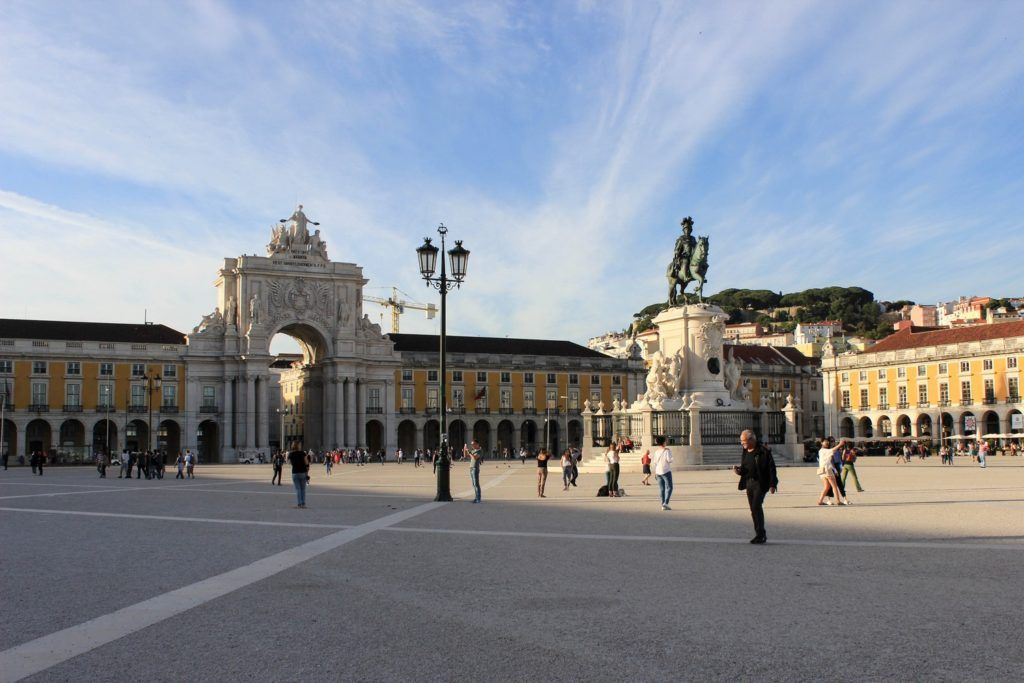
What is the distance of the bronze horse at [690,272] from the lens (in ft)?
125

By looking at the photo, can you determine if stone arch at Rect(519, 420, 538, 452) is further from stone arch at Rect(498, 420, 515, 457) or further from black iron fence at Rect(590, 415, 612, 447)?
black iron fence at Rect(590, 415, 612, 447)

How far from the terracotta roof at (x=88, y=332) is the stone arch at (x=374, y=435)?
674 inches

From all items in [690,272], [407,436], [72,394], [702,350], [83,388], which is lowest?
[407,436]

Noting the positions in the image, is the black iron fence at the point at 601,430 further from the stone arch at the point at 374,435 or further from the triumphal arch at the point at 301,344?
the stone arch at the point at 374,435

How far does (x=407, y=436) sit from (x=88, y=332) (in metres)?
28.1

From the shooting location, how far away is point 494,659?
252 inches

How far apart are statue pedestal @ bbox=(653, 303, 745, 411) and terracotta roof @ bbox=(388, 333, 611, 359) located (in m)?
54.6

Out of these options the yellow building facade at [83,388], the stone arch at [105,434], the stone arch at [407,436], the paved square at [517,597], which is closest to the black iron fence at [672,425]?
the paved square at [517,597]

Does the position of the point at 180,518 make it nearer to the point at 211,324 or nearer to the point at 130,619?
the point at 130,619

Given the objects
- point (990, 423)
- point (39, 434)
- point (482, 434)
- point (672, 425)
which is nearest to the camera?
point (672, 425)

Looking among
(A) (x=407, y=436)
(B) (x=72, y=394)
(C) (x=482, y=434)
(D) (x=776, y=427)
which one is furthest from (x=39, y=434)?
(D) (x=776, y=427)

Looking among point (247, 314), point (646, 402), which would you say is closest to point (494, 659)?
point (646, 402)

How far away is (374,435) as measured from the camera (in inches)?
3472

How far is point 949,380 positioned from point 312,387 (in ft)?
172
